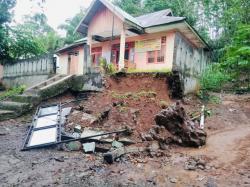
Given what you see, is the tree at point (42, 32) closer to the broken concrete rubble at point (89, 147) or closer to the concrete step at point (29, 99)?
the concrete step at point (29, 99)

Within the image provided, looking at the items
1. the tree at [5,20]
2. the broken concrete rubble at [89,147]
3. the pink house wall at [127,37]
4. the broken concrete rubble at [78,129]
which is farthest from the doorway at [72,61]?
the broken concrete rubble at [89,147]

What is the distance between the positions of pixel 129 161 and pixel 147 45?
37.1 ft

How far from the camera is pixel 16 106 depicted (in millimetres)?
11062

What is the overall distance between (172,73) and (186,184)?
705cm

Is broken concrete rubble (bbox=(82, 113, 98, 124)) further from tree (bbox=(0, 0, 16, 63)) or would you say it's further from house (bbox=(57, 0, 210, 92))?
tree (bbox=(0, 0, 16, 63))

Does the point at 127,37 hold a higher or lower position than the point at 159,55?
higher

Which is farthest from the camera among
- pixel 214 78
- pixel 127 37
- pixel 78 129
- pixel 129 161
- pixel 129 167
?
pixel 214 78

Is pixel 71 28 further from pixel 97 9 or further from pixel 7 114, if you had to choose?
pixel 7 114

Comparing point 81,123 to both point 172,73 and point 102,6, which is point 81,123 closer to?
point 172,73

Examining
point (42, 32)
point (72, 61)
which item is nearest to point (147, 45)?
point (72, 61)

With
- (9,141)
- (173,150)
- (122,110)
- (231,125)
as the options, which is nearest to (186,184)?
(173,150)

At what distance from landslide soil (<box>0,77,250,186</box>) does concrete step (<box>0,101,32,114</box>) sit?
1.04 ft

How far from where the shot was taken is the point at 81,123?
9438 mm

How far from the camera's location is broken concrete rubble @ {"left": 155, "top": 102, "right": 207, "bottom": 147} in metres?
8.45
